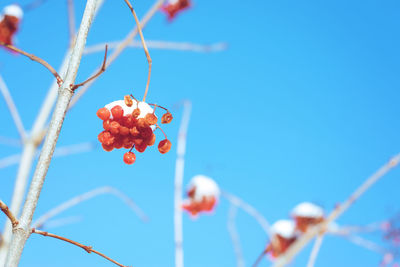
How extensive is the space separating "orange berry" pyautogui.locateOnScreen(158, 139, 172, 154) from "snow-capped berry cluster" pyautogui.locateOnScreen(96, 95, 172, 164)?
2.6 inches

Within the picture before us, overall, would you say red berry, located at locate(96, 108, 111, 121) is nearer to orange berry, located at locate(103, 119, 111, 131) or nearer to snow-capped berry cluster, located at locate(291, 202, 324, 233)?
orange berry, located at locate(103, 119, 111, 131)

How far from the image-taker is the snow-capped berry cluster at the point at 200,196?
3.23 m

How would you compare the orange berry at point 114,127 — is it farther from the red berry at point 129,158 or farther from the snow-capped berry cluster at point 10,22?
the snow-capped berry cluster at point 10,22

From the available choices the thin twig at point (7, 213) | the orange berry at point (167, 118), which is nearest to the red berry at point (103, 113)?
the orange berry at point (167, 118)

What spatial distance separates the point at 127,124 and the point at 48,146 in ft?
1.52

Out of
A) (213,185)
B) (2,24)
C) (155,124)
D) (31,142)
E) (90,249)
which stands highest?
(2,24)

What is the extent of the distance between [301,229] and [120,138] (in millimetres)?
849

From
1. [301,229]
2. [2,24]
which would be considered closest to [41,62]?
[301,229]

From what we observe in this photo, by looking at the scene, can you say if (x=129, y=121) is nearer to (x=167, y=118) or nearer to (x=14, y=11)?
(x=167, y=118)

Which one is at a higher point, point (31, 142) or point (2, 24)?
point (2, 24)

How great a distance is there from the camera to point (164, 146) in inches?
61.9

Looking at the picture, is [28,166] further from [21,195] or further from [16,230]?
[16,230]

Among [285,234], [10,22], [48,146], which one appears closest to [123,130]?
[48,146]

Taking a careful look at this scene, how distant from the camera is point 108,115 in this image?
1479mm
